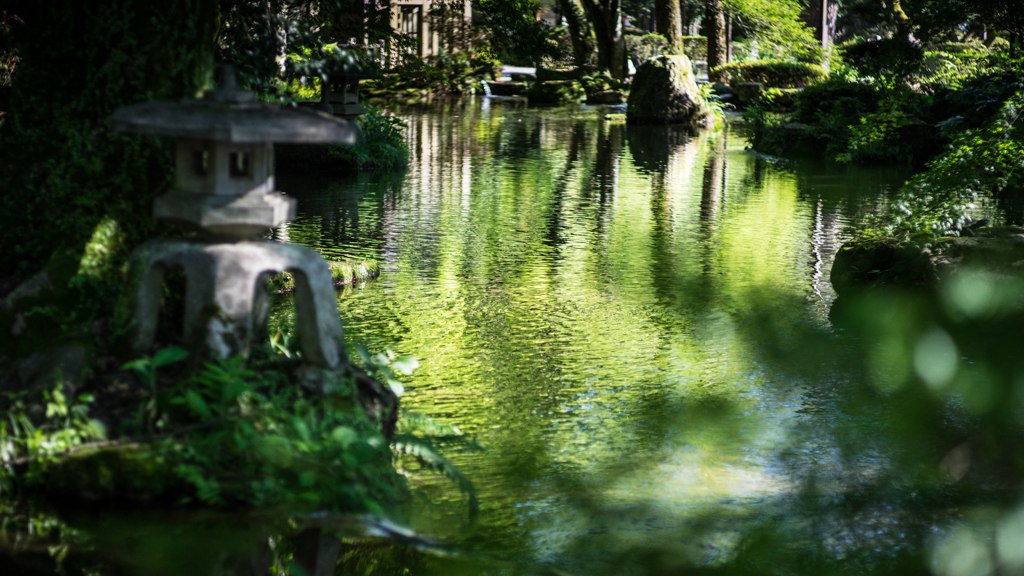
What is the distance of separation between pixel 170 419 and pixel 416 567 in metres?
1.12

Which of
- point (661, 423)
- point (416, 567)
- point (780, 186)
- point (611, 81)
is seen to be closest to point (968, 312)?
point (661, 423)

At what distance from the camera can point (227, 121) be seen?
361 cm

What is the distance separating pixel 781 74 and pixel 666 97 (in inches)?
346

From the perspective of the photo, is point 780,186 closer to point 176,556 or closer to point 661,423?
point 661,423

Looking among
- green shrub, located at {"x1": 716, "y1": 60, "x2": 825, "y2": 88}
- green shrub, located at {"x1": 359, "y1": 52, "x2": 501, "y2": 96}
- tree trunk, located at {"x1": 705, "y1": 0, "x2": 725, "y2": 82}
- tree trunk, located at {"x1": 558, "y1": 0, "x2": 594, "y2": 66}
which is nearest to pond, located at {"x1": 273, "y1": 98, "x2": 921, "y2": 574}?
green shrub, located at {"x1": 359, "y1": 52, "x2": 501, "y2": 96}

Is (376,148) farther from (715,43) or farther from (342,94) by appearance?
(715,43)

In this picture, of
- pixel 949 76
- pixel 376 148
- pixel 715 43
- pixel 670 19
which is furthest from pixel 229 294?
pixel 715 43

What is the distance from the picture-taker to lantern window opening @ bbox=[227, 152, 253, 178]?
3869 mm

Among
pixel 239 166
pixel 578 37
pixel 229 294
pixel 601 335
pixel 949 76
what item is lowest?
pixel 601 335

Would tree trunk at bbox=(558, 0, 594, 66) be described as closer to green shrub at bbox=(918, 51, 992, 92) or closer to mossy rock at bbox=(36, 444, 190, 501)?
green shrub at bbox=(918, 51, 992, 92)

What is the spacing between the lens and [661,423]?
511 centimetres

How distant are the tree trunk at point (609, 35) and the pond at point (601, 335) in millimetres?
17400

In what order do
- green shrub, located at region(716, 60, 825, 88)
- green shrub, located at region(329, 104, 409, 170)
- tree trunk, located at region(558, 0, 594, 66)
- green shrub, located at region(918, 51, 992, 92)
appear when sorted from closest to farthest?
1. green shrub, located at region(329, 104, 409, 170)
2. green shrub, located at region(918, 51, 992, 92)
3. green shrub, located at region(716, 60, 825, 88)
4. tree trunk, located at region(558, 0, 594, 66)

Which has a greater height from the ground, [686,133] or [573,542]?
[686,133]
